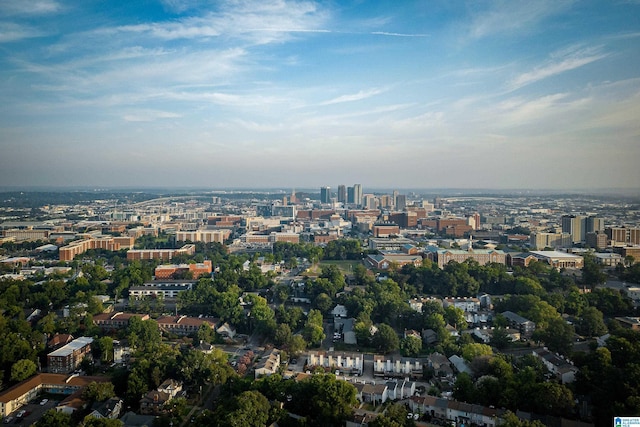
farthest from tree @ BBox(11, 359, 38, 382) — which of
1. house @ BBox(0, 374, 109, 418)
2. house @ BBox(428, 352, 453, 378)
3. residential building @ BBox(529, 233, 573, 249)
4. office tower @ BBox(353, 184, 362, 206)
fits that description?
office tower @ BBox(353, 184, 362, 206)

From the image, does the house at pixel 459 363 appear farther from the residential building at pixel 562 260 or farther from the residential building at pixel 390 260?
the residential building at pixel 562 260

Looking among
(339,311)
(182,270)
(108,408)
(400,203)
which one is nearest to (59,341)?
(108,408)

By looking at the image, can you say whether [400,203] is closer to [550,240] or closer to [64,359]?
[550,240]

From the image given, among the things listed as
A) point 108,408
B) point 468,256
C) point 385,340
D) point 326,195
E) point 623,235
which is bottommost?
point 108,408

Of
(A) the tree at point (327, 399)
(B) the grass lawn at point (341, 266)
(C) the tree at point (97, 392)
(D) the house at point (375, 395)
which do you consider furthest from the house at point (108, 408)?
(B) the grass lawn at point (341, 266)

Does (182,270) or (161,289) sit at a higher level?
(182,270)
